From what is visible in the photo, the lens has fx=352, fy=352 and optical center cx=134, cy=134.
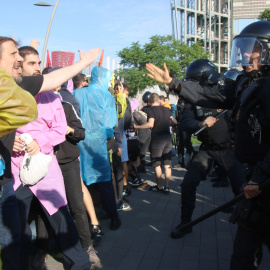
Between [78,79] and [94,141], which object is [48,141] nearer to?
[94,141]

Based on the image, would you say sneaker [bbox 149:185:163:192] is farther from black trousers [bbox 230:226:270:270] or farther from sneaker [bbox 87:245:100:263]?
black trousers [bbox 230:226:270:270]

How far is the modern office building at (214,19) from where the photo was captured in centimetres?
5572

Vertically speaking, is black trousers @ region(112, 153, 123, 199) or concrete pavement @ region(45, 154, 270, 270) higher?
black trousers @ region(112, 153, 123, 199)

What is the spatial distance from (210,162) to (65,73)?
8.15 ft

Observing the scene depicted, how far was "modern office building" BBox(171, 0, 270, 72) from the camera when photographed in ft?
183

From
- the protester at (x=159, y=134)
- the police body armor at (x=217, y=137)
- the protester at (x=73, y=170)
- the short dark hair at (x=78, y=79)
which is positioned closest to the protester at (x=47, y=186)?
→ the protester at (x=73, y=170)

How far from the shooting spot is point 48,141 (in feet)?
9.48

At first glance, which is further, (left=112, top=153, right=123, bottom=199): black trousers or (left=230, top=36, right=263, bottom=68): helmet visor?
(left=112, top=153, right=123, bottom=199): black trousers

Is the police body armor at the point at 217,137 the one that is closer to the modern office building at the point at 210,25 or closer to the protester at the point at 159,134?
the protester at the point at 159,134

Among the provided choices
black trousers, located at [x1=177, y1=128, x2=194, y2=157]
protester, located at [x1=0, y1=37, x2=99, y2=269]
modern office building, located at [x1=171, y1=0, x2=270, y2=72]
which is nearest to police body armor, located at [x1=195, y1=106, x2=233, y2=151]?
protester, located at [x1=0, y1=37, x2=99, y2=269]

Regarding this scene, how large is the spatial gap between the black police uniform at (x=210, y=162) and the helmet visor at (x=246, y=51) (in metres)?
1.56

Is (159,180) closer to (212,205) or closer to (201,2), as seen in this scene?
(212,205)

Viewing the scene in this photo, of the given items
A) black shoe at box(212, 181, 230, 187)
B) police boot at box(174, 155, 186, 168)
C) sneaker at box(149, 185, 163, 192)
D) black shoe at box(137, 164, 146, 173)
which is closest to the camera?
sneaker at box(149, 185, 163, 192)

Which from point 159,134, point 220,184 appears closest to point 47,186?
point 159,134
